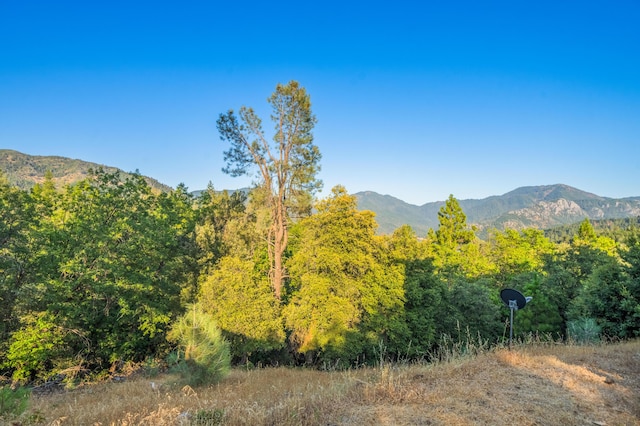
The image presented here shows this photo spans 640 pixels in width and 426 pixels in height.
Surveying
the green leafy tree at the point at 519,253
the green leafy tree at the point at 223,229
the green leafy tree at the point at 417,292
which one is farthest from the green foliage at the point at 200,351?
the green leafy tree at the point at 519,253

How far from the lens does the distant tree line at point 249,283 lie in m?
13.8

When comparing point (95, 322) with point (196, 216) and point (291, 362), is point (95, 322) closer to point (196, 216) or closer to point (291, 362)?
point (196, 216)

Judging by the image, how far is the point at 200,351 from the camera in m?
8.41

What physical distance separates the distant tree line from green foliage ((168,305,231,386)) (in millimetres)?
4657

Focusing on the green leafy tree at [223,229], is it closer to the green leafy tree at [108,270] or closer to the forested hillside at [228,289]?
the forested hillside at [228,289]

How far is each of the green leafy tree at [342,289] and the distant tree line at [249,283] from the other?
0.22ft

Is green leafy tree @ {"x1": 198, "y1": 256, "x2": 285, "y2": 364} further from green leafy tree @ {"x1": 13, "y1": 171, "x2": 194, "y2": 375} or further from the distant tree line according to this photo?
green leafy tree @ {"x1": 13, "y1": 171, "x2": 194, "y2": 375}

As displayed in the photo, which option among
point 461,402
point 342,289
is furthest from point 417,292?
point 461,402

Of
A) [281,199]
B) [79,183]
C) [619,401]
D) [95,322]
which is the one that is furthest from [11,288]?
[619,401]

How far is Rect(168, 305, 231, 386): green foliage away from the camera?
843 cm

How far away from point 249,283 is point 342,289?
→ 4497 mm

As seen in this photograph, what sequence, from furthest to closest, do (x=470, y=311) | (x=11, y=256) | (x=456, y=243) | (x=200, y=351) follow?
(x=456, y=243) < (x=470, y=311) < (x=11, y=256) < (x=200, y=351)

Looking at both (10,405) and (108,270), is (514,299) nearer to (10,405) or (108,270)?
(10,405)

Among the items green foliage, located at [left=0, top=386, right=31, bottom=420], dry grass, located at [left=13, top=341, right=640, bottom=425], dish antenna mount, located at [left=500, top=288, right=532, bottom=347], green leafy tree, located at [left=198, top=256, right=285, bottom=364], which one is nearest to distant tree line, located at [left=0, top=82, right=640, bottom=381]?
green leafy tree, located at [left=198, top=256, right=285, bottom=364]
